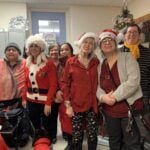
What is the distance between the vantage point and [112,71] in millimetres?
2029

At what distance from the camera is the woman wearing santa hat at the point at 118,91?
6.43 feet

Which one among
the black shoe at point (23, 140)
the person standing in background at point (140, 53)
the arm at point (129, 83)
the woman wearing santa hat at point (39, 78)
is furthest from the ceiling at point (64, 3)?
the arm at point (129, 83)

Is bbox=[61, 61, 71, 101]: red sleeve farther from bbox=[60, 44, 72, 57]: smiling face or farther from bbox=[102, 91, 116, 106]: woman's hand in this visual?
bbox=[60, 44, 72, 57]: smiling face

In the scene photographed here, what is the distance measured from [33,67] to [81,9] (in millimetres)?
3038

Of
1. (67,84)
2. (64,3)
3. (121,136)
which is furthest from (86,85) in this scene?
(64,3)

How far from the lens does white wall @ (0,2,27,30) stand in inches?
196

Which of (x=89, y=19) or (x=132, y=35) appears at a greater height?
(x=89, y=19)

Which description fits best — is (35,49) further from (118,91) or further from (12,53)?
(118,91)

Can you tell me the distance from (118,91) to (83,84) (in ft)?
1.19

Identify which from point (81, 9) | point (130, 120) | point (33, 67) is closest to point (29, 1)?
point (81, 9)

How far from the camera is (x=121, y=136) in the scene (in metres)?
2.07

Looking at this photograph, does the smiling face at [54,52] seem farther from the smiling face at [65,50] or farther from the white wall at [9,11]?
the white wall at [9,11]

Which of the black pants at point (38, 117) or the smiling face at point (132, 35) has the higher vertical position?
the smiling face at point (132, 35)

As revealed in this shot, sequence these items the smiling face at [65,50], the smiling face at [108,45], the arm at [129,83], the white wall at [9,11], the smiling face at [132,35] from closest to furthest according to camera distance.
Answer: the arm at [129,83]
the smiling face at [108,45]
the smiling face at [132,35]
the smiling face at [65,50]
the white wall at [9,11]
